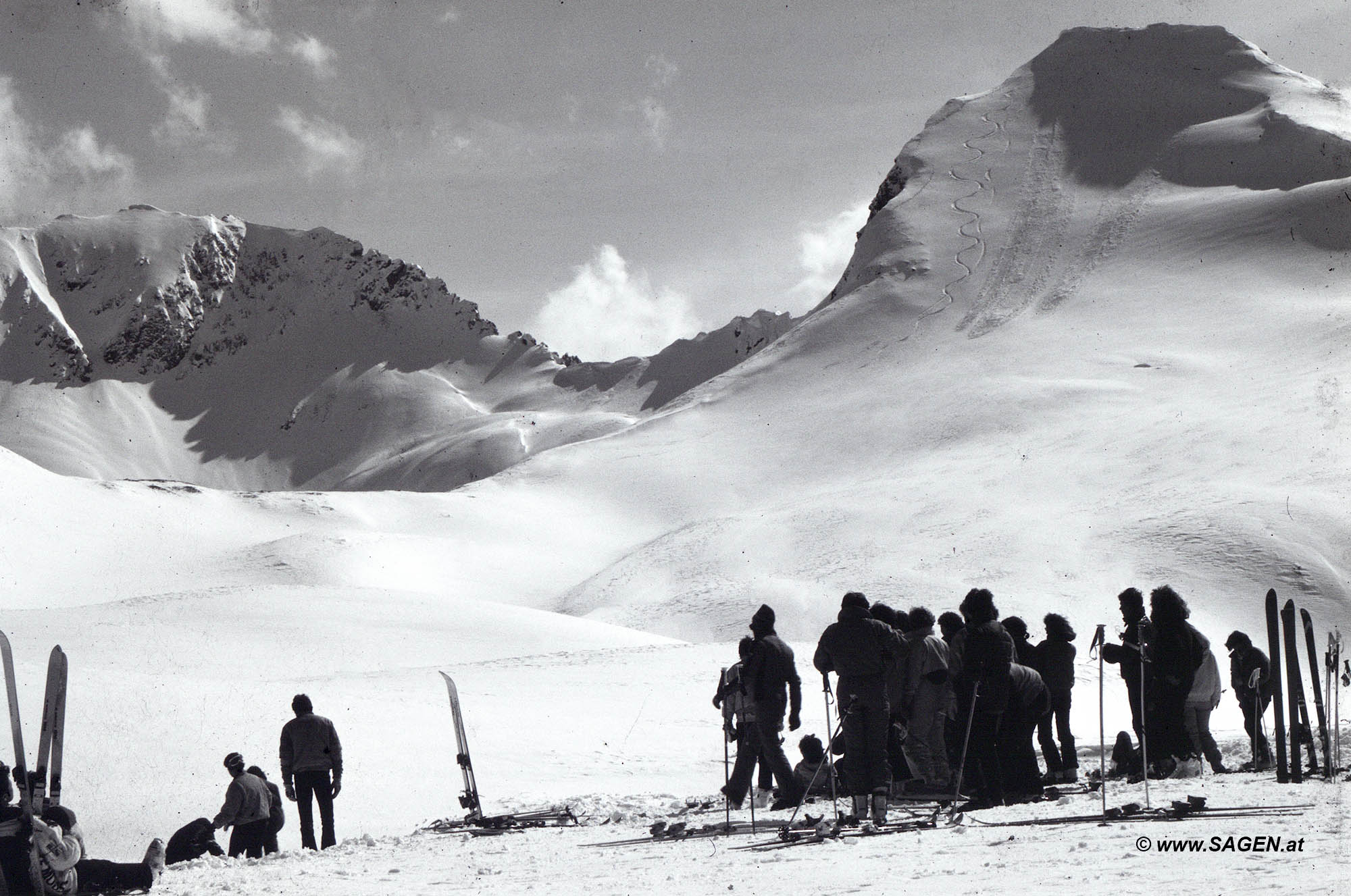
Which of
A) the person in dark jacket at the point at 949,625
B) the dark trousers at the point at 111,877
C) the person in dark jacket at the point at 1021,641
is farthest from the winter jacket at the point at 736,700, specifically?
the dark trousers at the point at 111,877

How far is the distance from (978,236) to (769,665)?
9834 cm

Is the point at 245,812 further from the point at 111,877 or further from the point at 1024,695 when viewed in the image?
the point at 1024,695

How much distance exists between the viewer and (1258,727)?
11.9m

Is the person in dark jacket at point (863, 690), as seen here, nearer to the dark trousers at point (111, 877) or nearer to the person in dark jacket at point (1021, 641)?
the person in dark jacket at point (1021, 641)

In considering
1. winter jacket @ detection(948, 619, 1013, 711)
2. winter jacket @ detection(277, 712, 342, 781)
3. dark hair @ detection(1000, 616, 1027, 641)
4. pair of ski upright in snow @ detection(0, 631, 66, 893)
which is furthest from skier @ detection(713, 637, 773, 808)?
pair of ski upright in snow @ detection(0, 631, 66, 893)

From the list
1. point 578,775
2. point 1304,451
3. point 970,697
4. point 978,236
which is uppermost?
point 978,236

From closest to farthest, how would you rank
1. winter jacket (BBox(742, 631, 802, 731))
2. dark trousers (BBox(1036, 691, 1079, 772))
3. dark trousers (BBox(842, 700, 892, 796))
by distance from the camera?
dark trousers (BBox(842, 700, 892, 796))
winter jacket (BBox(742, 631, 802, 731))
dark trousers (BBox(1036, 691, 1079, 772))

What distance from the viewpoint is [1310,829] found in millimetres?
7551

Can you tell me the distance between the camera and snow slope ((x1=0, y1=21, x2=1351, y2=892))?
51.8 feet

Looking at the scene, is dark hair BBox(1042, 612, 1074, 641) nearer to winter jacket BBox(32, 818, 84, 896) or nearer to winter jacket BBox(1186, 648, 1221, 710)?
winter jacket BBox(1186, 648, 1221, 710)

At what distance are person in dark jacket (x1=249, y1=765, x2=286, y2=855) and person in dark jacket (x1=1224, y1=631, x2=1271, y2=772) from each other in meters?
8.52

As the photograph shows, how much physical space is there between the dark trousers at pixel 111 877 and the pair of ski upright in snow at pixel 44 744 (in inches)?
18.0

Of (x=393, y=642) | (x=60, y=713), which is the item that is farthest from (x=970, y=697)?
(x=393, y=642)

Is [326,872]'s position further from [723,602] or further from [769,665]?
[723,602]
